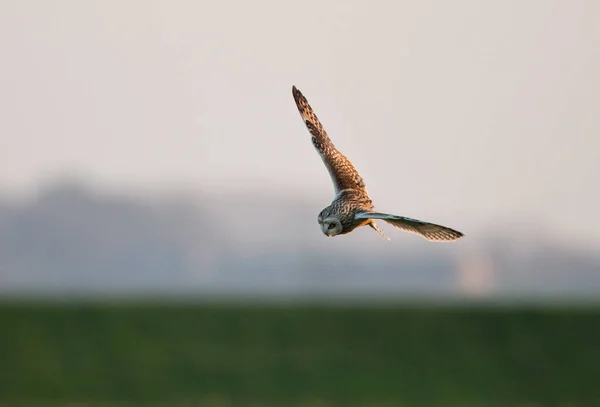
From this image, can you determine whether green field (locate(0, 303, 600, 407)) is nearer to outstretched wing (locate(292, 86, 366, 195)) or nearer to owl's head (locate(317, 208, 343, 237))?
outstretched wing (locate(292, 86, 366, 195))

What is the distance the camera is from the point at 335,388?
2264 centimetres

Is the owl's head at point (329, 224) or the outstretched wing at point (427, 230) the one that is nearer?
the outstretched wing at point (427, 230)

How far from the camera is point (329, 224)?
4.39 metres

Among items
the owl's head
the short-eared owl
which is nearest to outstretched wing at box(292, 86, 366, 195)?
the short-eared owl

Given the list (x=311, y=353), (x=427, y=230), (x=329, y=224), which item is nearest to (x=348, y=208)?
(x=329, y=224)

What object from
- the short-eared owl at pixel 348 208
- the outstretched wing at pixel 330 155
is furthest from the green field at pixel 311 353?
the short-eared owl at pixel 348 208

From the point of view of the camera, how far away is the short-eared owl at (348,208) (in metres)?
4.21

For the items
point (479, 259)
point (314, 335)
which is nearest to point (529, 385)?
point (314, 335)

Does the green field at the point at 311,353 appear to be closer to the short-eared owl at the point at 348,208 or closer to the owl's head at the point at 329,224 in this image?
the short-eared owl at the point at 348,208

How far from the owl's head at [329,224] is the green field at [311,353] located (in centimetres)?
1812

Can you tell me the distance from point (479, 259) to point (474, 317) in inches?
3240

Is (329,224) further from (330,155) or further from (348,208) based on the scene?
(330,155)

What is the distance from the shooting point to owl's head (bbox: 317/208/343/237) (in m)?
4.35

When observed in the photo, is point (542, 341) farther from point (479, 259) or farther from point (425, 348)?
point (479, 259)
